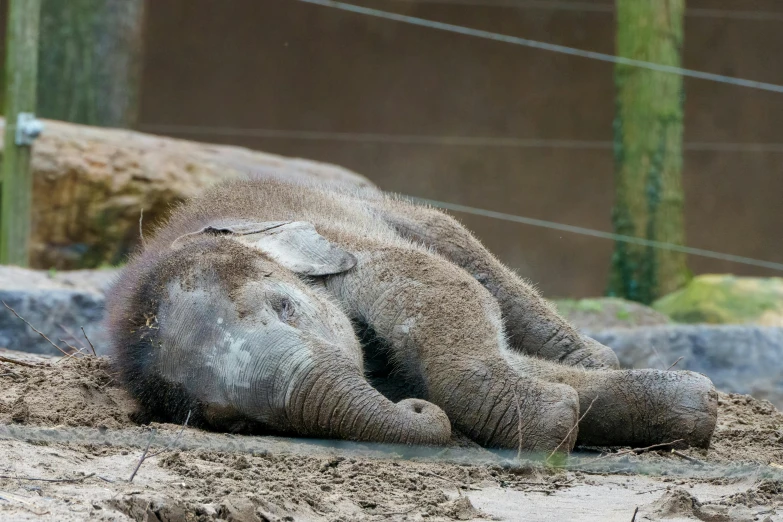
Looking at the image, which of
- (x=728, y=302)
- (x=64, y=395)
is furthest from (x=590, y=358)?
(x=728, y=302)

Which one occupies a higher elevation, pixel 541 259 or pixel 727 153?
pixel 727 153

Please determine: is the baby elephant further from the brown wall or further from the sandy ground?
the brown wall

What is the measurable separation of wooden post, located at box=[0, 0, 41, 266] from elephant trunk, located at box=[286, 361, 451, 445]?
4478mm

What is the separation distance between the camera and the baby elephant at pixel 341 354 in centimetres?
338

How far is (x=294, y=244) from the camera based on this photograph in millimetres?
3943

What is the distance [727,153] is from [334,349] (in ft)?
39.6

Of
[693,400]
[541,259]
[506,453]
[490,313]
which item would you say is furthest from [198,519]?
[541,259]

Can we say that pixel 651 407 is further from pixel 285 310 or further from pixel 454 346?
pixel 285 310

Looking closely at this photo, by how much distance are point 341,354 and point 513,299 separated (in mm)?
1331

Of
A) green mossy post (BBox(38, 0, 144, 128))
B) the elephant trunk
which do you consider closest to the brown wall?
green mossy post (BBox(38, 0, 144, 128))

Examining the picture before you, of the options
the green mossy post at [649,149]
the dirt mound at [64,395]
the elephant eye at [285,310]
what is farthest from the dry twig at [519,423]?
the green mossy post at [649,149]

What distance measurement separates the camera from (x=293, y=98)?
46.6 ft

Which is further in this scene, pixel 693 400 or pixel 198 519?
pixel 693 400

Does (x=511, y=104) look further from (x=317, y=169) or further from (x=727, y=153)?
(x=317, y=169)
